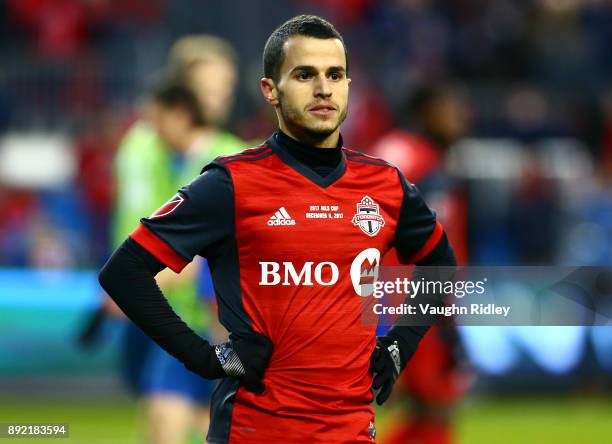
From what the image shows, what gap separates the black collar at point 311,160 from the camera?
4.09 meters

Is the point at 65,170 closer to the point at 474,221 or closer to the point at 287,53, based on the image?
the point at 474,221

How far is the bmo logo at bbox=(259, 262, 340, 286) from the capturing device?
3996mm

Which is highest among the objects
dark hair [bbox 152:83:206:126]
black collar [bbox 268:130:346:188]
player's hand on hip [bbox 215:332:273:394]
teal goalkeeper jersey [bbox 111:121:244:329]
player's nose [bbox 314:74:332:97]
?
dark hair [bbox 152:83:206:126]

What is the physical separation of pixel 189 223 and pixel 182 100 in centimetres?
338

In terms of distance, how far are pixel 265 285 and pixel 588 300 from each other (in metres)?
1.94

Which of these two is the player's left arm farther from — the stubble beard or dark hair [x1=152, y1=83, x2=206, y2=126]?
dark hair [x1=152, y1=83, x2=206, y2=126]

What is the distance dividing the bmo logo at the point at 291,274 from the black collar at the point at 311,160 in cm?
26

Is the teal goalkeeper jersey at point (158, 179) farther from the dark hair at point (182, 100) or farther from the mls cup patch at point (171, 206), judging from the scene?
the mls cup patch at point (171, 206)

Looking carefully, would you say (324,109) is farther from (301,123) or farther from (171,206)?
(171,206)

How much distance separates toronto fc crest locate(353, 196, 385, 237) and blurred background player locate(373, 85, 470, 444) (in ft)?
11.7

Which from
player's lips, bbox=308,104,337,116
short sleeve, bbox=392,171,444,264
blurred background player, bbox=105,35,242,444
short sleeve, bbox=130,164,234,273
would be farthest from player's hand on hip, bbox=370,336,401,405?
blurred background player, bbox=105,35,242,444

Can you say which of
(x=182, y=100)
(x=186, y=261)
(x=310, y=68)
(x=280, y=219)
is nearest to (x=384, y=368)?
(x=280, y=219)

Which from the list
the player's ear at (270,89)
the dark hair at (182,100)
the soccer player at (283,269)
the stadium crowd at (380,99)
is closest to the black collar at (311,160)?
the soccer player at (283,269)

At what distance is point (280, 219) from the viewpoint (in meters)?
4.00
